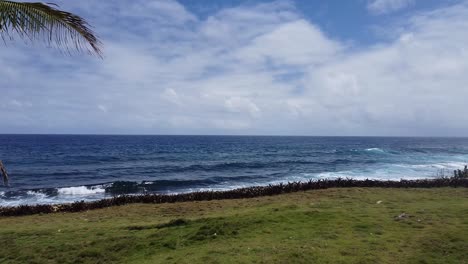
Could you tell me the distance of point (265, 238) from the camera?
773 centimetres

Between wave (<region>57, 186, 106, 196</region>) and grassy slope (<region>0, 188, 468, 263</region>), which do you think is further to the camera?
wave (<region>57, 186, 106, 196</region>)

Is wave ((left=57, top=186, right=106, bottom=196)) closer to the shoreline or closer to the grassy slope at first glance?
the shoreline

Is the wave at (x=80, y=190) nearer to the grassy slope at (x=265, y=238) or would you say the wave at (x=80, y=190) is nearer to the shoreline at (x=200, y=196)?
the shoreline at (x=200, y=196)

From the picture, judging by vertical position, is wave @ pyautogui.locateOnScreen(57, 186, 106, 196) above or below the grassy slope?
below

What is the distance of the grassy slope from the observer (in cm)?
668

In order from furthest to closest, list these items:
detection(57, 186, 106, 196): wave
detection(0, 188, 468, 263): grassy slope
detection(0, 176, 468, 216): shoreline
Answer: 1. detection(57, 186, 106, 196): wave
2. detection(0, 176, 468, 216): shoreline
3. detection(0, 188, 468, 263): grassy slope

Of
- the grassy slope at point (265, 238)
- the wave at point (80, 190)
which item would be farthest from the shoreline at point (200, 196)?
the wave at point (80, 190)

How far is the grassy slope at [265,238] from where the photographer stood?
668 centimetres

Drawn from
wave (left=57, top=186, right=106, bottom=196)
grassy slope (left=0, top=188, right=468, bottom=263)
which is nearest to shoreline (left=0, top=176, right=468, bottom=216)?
grassy slope (left=0, top=188, right=468, bottom=263)

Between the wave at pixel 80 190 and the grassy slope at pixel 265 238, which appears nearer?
the grassy slope at pixel 265 238

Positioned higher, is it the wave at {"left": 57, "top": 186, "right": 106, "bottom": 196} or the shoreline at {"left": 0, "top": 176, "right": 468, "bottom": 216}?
the shoreline at {"left": 0, "top": 176, "right": 468, "bottom": 216}

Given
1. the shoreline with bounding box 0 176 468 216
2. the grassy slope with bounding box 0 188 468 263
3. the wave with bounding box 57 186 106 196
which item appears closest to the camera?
the grassy slope with bounding box 0 188 468 263

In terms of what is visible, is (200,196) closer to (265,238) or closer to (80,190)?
(265,238)

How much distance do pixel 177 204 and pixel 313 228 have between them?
6.90 meters
